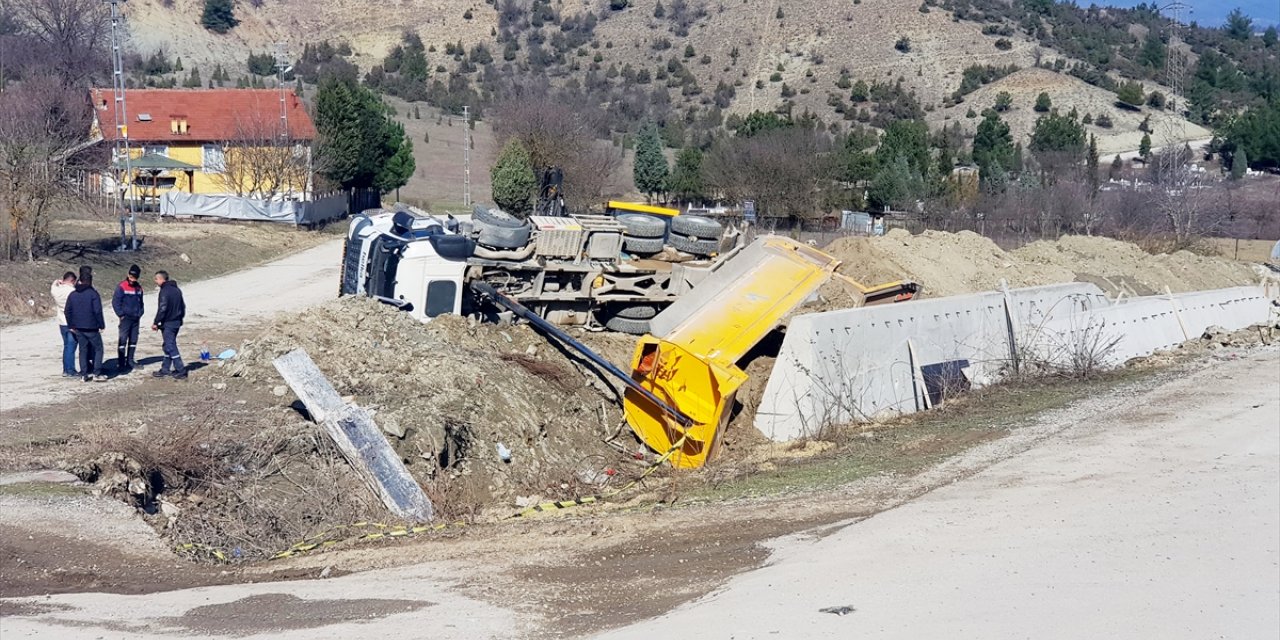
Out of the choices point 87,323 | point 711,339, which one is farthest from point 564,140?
point 711,339

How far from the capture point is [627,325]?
1870 cm

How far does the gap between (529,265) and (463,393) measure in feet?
12.2

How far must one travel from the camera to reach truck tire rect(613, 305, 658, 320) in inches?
739

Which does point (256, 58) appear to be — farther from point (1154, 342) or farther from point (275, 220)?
point (1154, 342)

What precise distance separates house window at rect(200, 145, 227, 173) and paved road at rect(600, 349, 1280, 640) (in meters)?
51.7

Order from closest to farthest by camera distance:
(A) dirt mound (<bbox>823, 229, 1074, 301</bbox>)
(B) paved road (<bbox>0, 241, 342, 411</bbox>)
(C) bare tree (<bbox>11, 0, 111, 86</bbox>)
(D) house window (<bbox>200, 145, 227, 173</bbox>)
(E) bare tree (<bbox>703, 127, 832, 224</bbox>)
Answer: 1. (B) paved road (<bbox>0, 241, 342, 411</bbox>)
2. (A) dirt mound (<bbox>823, 229, 1074, 301</bbox>)
3. (E) bare tree (<bbox>703, 127, 832, 224</bbox>)
4. (D) house window (<bbox>200, 145, 227, 173</bbox>)
5. (C) bare tree (<bbox>11, 0, 111, 86</bbox>)

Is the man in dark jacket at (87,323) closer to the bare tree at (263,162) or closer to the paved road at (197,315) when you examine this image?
the paved road at (197,315)

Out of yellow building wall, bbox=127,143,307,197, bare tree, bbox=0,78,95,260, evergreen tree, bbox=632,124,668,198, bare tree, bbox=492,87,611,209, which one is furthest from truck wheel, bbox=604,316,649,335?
evergreen tree, bbox=632,124,668,198

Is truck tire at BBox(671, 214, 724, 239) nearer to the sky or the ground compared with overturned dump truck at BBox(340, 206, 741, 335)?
nearer to the sky

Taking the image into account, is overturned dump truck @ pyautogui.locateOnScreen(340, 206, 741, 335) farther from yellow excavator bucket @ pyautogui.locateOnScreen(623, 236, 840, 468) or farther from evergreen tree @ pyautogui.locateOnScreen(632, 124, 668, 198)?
evergreen tree @ pyautogui.locateOnScreen(632, 124, 668, 198)

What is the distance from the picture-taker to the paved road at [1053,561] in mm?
8070

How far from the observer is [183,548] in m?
10.9

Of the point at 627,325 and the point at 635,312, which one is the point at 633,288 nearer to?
the point at 635,312

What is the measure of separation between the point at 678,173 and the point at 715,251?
45991 mm
